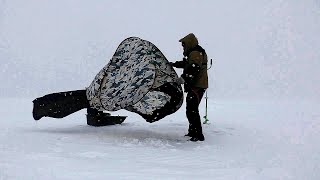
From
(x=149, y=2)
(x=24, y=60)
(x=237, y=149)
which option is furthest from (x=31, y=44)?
(x=237, y=149)

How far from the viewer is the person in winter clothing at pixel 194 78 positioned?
9.05 meters

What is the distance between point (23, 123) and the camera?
1155cm

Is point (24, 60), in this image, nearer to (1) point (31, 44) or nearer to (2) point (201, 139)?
(1) point (31, 44)

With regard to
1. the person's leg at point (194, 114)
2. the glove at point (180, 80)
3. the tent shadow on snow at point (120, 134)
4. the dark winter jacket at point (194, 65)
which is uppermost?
the dark winter jacket at point (194, 65)

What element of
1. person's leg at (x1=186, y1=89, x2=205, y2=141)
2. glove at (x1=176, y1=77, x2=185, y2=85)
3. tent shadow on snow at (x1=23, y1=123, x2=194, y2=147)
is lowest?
tent shadow on snow at (x1=23, y1=123, x2=194, y2=147)

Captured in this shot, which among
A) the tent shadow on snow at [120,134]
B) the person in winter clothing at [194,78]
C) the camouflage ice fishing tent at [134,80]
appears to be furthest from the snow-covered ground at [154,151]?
the camouflage ice fishing tent at [134,80]

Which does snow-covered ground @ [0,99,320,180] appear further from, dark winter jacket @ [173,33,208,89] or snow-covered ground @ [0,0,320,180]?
dark winter jacket @ [173,33,208,89]

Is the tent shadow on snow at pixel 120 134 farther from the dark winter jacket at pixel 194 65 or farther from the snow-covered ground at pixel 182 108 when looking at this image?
the dark winter jacket at pixel 194 65

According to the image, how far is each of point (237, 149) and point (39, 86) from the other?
4569cm

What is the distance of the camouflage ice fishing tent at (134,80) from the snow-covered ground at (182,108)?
697 mm

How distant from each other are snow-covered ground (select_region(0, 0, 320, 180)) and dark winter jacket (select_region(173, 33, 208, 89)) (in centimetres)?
121

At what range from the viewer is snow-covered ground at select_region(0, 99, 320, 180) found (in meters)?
5.89

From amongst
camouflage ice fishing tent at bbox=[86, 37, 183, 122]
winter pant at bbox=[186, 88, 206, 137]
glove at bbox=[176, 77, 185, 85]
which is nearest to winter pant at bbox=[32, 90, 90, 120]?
camouflage ice fishing tent at bbox=[86, 37, 183, 122]

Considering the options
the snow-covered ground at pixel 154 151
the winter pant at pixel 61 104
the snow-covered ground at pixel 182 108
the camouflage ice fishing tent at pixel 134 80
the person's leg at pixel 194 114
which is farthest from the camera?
the winter pant at pixel 61 104
